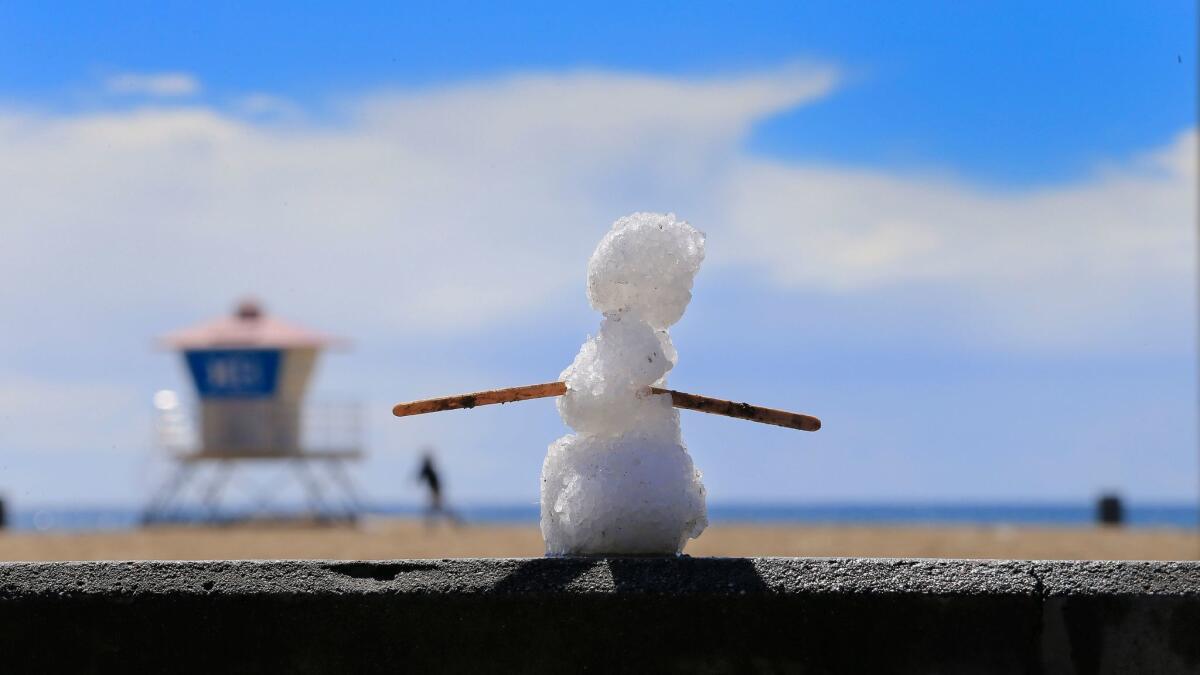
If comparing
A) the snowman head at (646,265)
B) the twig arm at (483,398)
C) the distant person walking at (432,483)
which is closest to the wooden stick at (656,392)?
the twig arm at (483,398)

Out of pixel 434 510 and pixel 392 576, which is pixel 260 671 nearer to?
pixel 392 576

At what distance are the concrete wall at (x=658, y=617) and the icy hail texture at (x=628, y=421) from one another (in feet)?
1.15

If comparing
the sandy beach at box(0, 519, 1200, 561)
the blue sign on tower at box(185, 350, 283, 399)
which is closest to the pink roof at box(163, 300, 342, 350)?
the blue sign on tower at box(185, 350, 283, 399)

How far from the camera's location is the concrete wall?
3.15 m

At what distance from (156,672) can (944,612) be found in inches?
64.3

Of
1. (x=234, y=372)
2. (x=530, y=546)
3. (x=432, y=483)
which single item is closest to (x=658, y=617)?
(x=530, y=546)

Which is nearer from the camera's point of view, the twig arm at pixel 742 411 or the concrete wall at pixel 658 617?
the concrete wall at pixel 658 617

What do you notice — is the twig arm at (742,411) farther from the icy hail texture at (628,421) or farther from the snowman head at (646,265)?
the snowman head at (646,265)

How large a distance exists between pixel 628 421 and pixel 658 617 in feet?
2.16

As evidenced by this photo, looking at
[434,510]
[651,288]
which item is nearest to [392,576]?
[651,288]

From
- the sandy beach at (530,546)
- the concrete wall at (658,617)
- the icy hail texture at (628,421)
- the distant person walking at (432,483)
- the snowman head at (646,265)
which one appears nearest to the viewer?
the concrete wall at (658,617)

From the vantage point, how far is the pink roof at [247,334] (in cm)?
3431

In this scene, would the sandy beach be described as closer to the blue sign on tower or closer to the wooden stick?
the blue sign on tower

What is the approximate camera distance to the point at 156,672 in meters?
3.23
